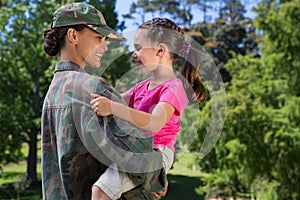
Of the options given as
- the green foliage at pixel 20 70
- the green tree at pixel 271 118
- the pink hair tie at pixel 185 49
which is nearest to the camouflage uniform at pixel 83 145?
the pink hair tie at pixel 185 49

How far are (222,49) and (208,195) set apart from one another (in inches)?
339

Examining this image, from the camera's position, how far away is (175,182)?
15453 millimetres

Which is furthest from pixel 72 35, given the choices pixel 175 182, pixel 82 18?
pixel 175 182

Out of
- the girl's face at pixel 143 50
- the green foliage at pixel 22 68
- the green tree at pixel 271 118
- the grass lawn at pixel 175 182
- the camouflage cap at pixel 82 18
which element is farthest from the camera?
the grass lawn at pixel 175 182

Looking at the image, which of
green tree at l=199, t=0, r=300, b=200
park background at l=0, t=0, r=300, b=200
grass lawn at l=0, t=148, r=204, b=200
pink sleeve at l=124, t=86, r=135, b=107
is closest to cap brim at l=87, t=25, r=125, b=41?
pink sleeve at l=124, t=86, r=135, b=107

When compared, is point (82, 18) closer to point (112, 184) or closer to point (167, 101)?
point (167, 101)

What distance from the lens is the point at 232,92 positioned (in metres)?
9.95

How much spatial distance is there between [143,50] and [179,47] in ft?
0.38

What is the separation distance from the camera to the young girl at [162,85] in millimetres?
1146

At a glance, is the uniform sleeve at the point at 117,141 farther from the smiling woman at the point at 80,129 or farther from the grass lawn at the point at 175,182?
the grass lawn at the point at 175,182

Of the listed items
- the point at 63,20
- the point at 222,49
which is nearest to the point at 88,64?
the point at 63,20

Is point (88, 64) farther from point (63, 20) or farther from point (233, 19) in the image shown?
point (233, 19)

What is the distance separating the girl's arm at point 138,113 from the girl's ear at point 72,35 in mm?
177

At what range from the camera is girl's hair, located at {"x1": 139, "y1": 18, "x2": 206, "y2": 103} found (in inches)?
49.9
